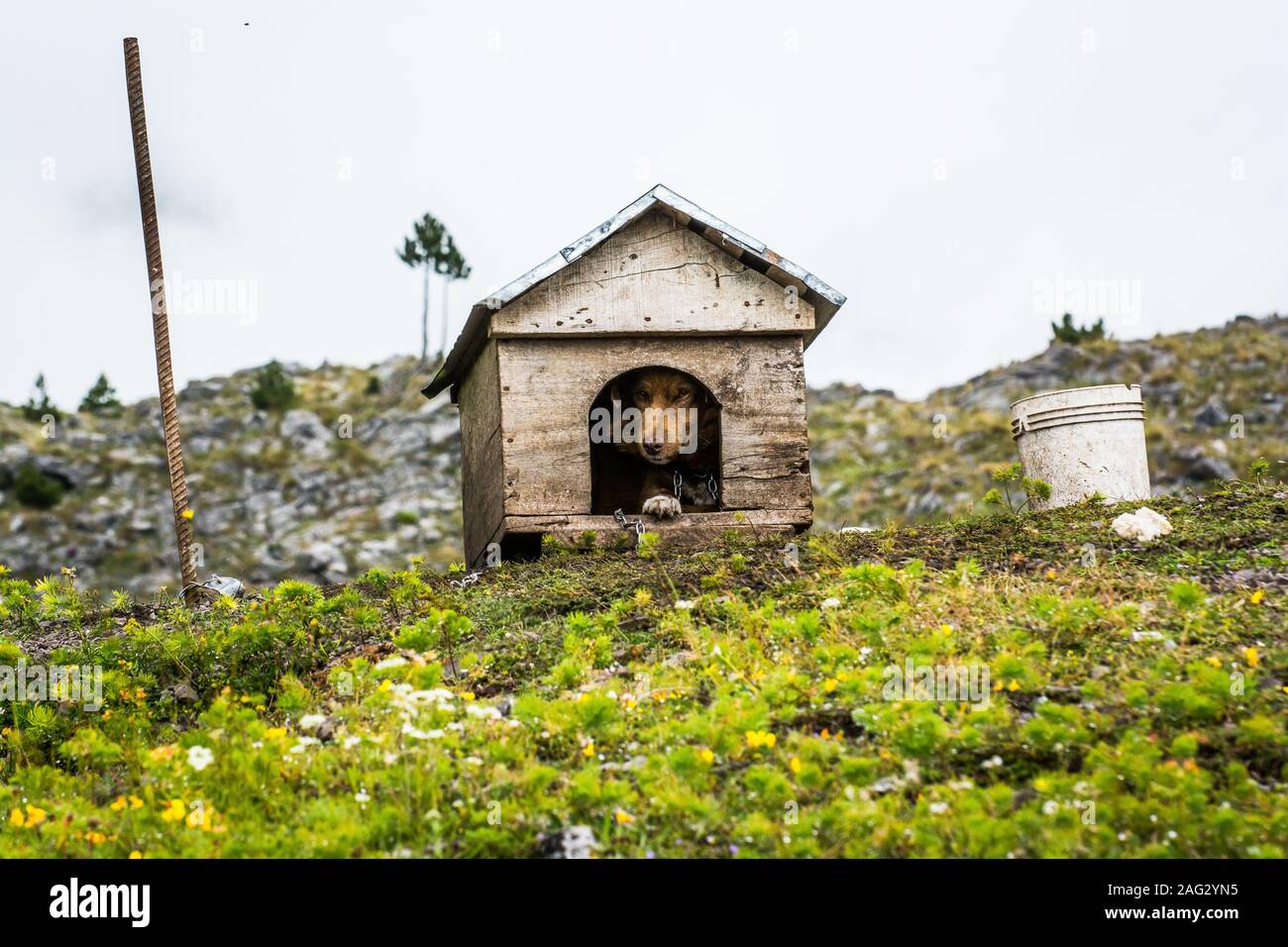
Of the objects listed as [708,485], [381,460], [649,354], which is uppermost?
[381,460]

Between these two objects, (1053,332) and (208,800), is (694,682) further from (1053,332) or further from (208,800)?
(1053,332)

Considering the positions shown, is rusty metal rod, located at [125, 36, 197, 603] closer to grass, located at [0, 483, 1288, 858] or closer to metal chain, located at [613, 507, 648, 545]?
grass, located at [0, 483, 1288, 858]

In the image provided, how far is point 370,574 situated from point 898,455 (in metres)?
25.3

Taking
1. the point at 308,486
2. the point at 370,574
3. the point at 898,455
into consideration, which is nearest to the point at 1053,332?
the point at 898,455

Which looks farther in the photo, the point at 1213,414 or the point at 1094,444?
the point at 1213,414

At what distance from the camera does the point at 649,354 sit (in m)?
10.2

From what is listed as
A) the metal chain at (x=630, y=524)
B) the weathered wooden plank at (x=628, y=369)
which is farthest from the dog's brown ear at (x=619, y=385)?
the metal chain at (x=630, y=524)

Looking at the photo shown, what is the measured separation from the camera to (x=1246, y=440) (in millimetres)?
27625

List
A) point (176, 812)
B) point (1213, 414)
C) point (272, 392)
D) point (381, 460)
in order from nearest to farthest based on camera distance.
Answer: point (176, 812) < point (1213, 414) < point (381, 460) < point (272, 392)

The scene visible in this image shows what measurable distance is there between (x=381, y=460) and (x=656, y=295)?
29.3 meters

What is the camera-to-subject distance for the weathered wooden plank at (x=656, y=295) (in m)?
10.0

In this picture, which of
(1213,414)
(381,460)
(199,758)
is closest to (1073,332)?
(1213,414)

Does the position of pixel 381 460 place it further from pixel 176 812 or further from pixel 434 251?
pixel 176 812

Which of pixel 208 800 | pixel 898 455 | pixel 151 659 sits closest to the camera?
pixel 208 800
